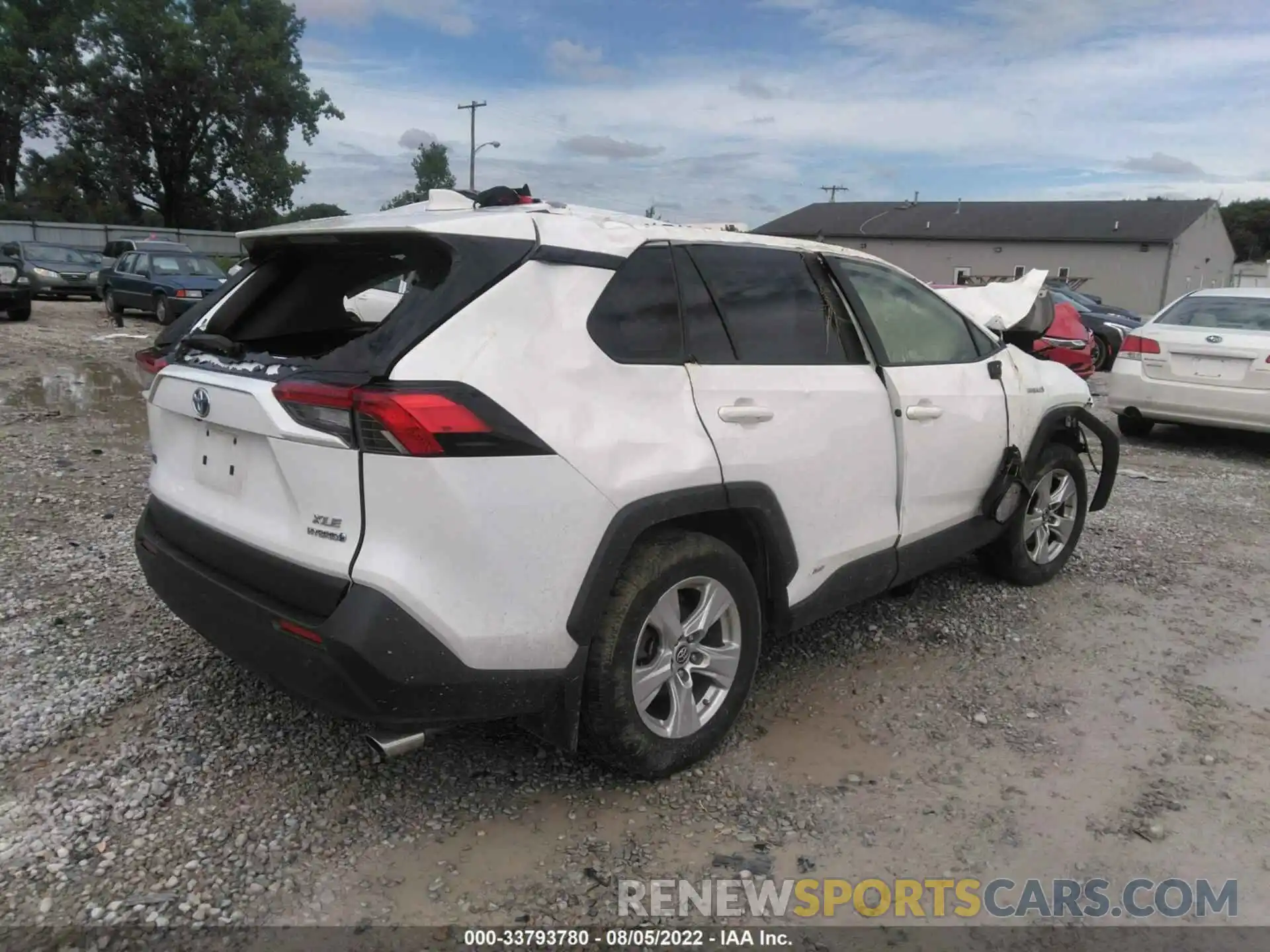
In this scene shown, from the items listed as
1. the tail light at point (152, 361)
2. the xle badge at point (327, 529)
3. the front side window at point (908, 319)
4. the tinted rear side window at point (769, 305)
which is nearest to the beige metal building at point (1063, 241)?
the front side window at point (908, 319)

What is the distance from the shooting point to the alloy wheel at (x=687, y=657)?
2834 millimetres

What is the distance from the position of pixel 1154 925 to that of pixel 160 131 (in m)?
52.2

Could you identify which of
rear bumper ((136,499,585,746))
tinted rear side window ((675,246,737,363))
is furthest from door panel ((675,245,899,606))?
rear bumper ((136,499,585,746))

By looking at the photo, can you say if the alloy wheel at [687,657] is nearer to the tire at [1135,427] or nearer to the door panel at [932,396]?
the door panel at [932,396]

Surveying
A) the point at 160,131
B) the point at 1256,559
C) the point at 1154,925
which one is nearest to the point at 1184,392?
the point at 1256,559

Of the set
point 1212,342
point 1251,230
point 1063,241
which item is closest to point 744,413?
point 1212,342

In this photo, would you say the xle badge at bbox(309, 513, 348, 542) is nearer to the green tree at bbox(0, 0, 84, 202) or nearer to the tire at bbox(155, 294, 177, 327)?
the tire at bbox(155, 294, 177, 327)

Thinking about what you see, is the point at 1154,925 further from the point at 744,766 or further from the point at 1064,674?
the point at 1064,674

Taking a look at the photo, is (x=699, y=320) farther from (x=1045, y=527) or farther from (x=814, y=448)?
(x=1045, y=527)

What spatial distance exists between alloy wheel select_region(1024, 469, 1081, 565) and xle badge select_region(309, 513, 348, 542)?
141 inches

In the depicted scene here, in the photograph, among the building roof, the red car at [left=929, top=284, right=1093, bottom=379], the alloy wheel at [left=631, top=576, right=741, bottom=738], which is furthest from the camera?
the building roof

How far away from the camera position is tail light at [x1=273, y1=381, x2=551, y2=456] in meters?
2.26

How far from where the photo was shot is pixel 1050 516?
193 inches

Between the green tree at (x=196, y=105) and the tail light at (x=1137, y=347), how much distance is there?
147ft
